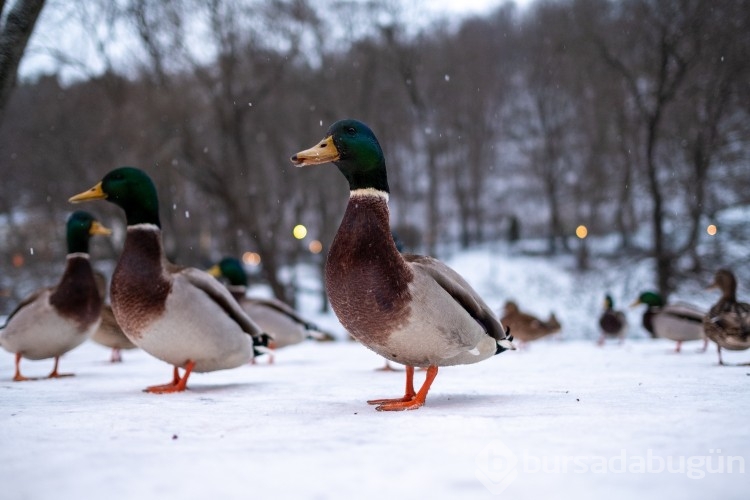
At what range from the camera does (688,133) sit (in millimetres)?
16469

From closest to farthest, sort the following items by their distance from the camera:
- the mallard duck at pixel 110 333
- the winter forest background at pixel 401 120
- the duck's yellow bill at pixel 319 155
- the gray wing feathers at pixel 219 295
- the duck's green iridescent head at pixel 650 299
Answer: the duck's yellow bill at pixel 319 155
the gray wing feathers at pixel 219 295
the mallard duck at pixel 110 333
the duck's green iridescent head at pixel 650 299
the winter forest background at pixel 401 120

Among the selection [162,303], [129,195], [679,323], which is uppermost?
[129,195]

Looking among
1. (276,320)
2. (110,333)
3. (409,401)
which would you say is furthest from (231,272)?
(409,401)

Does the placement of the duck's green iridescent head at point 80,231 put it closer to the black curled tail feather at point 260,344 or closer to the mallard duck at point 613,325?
the black curled tail feather at point 260,344

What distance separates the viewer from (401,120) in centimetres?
2516

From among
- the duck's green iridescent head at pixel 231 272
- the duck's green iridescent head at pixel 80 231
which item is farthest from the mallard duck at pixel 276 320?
the duck's green iridescent head at pixel 80 231

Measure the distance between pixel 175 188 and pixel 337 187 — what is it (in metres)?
5.80

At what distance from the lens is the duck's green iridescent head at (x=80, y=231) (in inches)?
252

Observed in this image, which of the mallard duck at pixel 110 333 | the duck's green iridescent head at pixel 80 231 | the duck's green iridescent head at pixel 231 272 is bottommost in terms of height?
the mallard duck at pixel 110 333

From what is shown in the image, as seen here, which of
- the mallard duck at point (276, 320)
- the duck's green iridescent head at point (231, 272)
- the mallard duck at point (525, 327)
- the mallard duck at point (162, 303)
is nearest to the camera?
the mallard duck at point (162, 303)

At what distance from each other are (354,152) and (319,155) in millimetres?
199

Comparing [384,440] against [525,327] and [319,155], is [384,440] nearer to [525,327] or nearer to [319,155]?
[319,155]

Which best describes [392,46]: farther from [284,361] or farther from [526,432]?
[526,432]

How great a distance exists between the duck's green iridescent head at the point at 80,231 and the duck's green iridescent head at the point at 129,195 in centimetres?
142
